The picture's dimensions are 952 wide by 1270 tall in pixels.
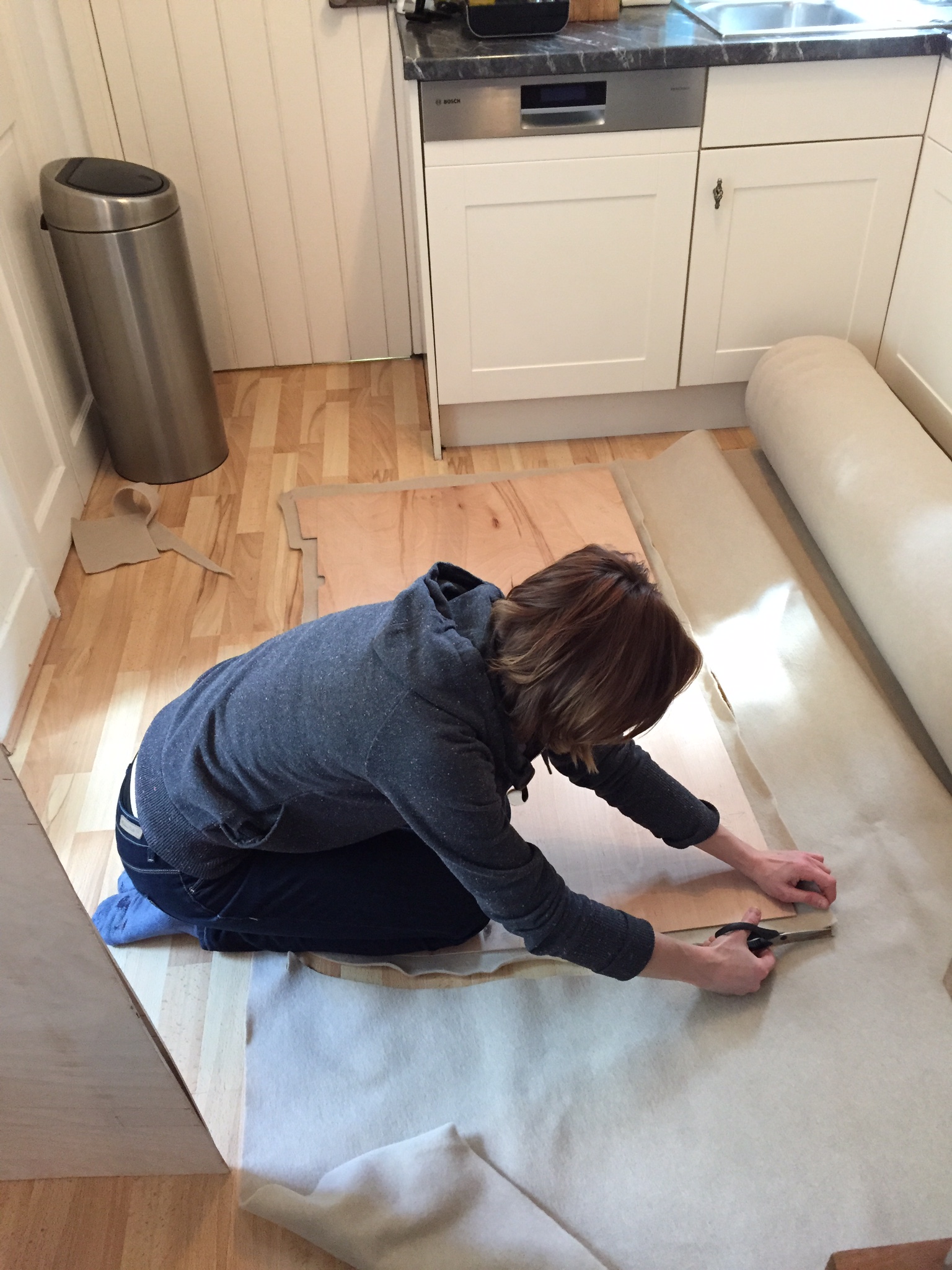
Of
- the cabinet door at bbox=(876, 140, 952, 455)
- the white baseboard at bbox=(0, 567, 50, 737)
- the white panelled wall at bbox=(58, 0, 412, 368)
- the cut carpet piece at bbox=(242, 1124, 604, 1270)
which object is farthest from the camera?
the white panelled wall at bbox=(58, 0, 412, 368)

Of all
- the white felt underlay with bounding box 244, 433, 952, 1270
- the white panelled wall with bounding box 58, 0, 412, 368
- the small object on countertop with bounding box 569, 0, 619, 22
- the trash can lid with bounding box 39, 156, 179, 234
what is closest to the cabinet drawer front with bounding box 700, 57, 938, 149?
the small object on countertop with bounding box 569, 0, 619, 22

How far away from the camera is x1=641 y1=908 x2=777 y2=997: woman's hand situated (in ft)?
4.25

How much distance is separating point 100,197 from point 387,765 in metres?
1.71

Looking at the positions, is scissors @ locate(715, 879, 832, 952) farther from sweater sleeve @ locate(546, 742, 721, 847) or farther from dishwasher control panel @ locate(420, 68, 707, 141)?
dishwasher control panel @ locate(420, 68, 707, 141)

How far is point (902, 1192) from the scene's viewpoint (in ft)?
4.10

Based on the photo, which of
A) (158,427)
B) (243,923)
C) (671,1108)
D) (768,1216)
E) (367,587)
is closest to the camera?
(768,1216)

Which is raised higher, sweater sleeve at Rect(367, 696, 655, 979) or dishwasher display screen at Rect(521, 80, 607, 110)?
dishwasher display screen at Rect(521, 80, 607, 110)

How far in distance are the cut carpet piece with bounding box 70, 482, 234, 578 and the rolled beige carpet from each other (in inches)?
49.5

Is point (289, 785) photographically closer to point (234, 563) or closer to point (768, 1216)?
point (768, 1216)

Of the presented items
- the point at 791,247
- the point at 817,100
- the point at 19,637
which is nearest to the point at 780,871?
A: the point at 19,637

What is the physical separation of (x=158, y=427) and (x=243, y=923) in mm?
1497

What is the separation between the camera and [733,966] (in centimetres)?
141

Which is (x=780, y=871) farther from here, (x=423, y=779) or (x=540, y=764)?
(x=423, y=779)

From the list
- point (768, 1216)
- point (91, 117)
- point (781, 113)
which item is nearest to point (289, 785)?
point (768, 1216)
